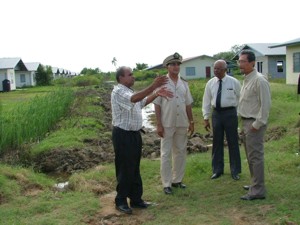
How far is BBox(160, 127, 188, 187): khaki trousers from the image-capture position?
16.9 ft

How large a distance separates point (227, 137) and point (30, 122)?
14.7 ft

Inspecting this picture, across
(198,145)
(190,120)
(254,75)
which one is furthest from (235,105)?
(198,145)

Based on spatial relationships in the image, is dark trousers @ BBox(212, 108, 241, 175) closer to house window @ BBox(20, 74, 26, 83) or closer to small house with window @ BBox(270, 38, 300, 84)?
small house with window @ BBox(270, 38, 300, 84)

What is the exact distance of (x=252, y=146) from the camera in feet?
15.1

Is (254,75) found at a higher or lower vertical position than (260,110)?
higher

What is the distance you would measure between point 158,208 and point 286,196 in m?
1.45

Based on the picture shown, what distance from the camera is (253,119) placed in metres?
4.62

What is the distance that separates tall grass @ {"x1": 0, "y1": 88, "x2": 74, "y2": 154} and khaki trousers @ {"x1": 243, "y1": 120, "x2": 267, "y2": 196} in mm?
4666

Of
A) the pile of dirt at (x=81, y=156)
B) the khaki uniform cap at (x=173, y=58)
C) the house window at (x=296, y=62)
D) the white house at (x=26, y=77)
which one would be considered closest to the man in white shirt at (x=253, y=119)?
the khaki uniform cap at (x=173, y=58)

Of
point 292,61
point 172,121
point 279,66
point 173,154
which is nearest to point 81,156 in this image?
point 173,154

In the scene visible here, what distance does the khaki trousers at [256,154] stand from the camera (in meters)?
4.59

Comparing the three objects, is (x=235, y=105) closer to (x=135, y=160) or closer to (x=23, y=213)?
(x=135, y=160)

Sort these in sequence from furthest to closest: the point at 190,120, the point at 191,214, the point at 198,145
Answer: the point at 198,145 < the point at 190,120 < the point at 191,214

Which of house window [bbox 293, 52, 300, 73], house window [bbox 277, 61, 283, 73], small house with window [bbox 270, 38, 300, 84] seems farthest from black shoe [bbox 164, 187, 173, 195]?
house window [bbox 277, 61, 283, 73]
